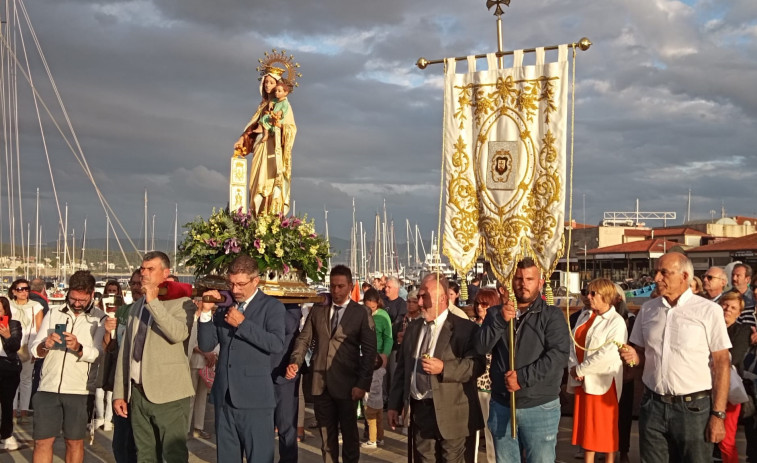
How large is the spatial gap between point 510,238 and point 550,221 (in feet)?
1.35

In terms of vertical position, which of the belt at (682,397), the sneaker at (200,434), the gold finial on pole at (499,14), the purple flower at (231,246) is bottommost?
the sneaker at (200,434)

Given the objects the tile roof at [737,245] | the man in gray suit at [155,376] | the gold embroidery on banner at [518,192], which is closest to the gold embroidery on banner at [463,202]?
the gold embroidery on banner at [518,192]

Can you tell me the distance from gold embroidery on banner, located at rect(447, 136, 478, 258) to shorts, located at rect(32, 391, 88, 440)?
386cm

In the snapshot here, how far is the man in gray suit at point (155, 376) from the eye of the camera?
20.2ft

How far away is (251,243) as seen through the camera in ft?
32.4

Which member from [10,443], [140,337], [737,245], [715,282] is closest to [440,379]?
[140,337]

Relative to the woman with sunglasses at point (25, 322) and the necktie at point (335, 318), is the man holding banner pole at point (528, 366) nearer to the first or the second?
the necktie at point (335, 318)

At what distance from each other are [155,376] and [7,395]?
3902 mm

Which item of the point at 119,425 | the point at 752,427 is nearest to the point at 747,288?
the point at 752,427

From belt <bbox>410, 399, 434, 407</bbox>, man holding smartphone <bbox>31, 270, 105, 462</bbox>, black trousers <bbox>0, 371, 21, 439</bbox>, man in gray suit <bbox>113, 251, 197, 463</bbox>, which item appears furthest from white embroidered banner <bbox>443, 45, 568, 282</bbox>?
black trousers <bbox>0, 371, 21, 439</bbox>

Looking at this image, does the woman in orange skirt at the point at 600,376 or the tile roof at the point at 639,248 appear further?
the tile roof at the point at 639,248

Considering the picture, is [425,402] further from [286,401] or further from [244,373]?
[286,401]

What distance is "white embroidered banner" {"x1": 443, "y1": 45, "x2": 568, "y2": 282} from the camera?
7.12 metres

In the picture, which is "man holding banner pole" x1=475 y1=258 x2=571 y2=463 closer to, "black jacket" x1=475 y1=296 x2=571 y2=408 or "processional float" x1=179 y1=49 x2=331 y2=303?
"black jacket" x1=475 y1=296 x2=571 y2=408
